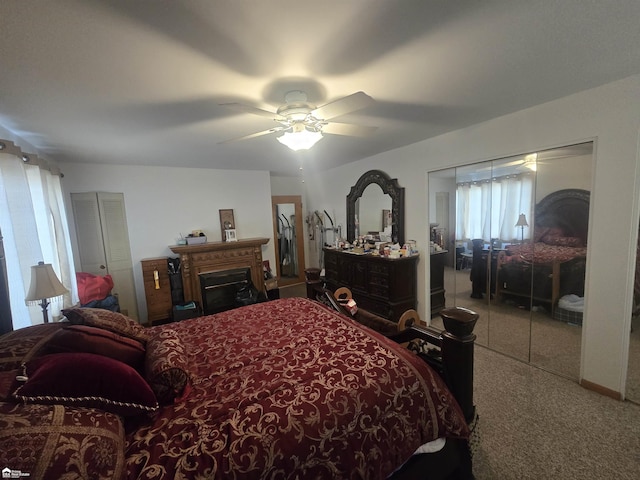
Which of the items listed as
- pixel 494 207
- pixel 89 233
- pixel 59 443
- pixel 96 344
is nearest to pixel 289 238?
pixel 89 233

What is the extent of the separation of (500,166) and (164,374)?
3327mm

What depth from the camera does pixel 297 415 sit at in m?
1.12

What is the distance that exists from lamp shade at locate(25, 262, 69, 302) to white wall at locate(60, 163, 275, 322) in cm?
212

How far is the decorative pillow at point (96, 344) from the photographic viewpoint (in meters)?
1.21

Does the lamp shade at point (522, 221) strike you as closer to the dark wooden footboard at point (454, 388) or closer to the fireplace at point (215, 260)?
the dark wooden footboard at point (454, 388)

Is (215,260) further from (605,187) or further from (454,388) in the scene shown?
(605,187)

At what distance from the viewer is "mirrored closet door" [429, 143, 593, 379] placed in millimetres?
2307

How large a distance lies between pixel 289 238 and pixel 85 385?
4.97 m

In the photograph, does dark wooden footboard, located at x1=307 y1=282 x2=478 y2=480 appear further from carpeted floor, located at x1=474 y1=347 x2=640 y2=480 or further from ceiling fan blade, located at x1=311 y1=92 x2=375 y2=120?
ceiling fan blade, located at x1=311 y1=92 x2=375 y2=120

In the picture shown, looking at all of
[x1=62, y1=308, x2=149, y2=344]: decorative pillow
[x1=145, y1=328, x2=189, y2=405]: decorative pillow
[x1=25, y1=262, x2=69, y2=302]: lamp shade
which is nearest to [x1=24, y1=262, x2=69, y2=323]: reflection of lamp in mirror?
[x1=25, y1=262, x2=69, y2=302]: lamp shade

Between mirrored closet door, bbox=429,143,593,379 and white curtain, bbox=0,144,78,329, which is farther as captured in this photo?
mirrored closet door, bbox=429,143,593,379

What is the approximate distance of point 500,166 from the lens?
8.88ft

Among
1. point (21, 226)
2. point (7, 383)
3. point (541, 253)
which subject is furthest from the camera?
point (541, 253)

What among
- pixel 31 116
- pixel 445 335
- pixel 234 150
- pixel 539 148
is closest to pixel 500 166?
pixel 539 148
